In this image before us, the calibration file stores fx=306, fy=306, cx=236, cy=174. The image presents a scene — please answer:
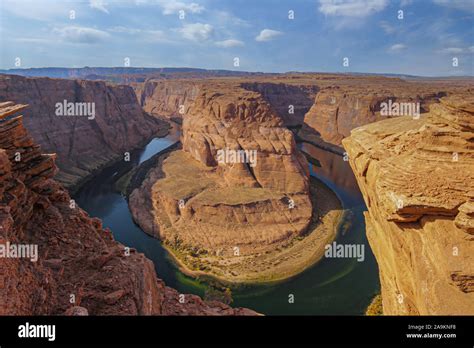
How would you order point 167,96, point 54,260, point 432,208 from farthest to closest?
point 167,96 → point 432,208 → point 54,260

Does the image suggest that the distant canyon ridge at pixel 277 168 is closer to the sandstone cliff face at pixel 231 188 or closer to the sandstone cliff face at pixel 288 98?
the sandstone cliff face at pixel 231 188

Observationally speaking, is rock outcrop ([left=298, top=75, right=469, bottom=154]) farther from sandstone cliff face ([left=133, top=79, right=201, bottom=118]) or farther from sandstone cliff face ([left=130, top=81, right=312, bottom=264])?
sandstone cliff face ([left=133, top=79, right=201, bottom=118])

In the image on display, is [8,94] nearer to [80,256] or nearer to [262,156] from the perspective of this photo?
[262,156]

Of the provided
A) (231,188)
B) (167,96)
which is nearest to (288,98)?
(167,96)

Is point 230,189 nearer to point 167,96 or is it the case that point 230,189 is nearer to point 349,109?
point 349,109

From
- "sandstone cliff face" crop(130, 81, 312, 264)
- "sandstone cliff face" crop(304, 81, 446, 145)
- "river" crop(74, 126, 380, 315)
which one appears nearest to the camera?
"river" crop(74, 126, 380, 315)

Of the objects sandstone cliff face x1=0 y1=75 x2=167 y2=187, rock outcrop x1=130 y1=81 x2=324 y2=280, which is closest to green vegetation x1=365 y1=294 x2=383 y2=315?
rock outcrop x1=130 y1=81 x2=324 y2=280

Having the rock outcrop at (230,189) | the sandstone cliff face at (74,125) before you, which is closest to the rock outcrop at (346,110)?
the rock outcrop at (230,189)
